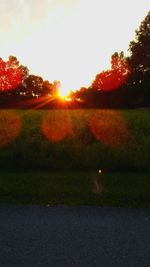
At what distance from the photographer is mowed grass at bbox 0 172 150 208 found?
9.05m

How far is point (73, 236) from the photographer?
675 centimetres

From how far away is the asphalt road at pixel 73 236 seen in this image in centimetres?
586

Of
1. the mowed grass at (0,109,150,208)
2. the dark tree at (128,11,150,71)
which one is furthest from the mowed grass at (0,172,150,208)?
the dark tree at (128,11,150,71)

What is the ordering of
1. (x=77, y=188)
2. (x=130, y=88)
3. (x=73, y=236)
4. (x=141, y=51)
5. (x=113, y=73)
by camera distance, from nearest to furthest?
(x=73, y=236)
(x=77, y=188)
(x=130, y=88)
(x=141, y=51)
(x=113, y=73)

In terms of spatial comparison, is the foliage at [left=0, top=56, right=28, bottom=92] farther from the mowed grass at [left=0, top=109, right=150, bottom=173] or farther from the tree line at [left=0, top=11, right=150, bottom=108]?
the mowed grass at [left=0, top=109, right=150, bottom=173]

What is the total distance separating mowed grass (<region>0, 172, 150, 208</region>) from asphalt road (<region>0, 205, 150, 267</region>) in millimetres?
597

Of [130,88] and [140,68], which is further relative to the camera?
[140,68]

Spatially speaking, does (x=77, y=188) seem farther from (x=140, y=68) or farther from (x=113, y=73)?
(x=113, y=73)

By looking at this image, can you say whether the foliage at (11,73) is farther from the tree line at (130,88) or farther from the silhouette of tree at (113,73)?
the silhouette of tree at (113,73)

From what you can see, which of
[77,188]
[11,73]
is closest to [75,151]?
[77,188]

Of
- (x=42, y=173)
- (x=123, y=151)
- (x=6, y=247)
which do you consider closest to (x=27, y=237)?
(x=6, y=247)

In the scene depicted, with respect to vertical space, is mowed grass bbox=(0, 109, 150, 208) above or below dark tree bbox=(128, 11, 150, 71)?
below

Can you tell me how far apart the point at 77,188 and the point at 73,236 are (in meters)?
3.26

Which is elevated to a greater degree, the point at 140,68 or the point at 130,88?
the point at 140,68
